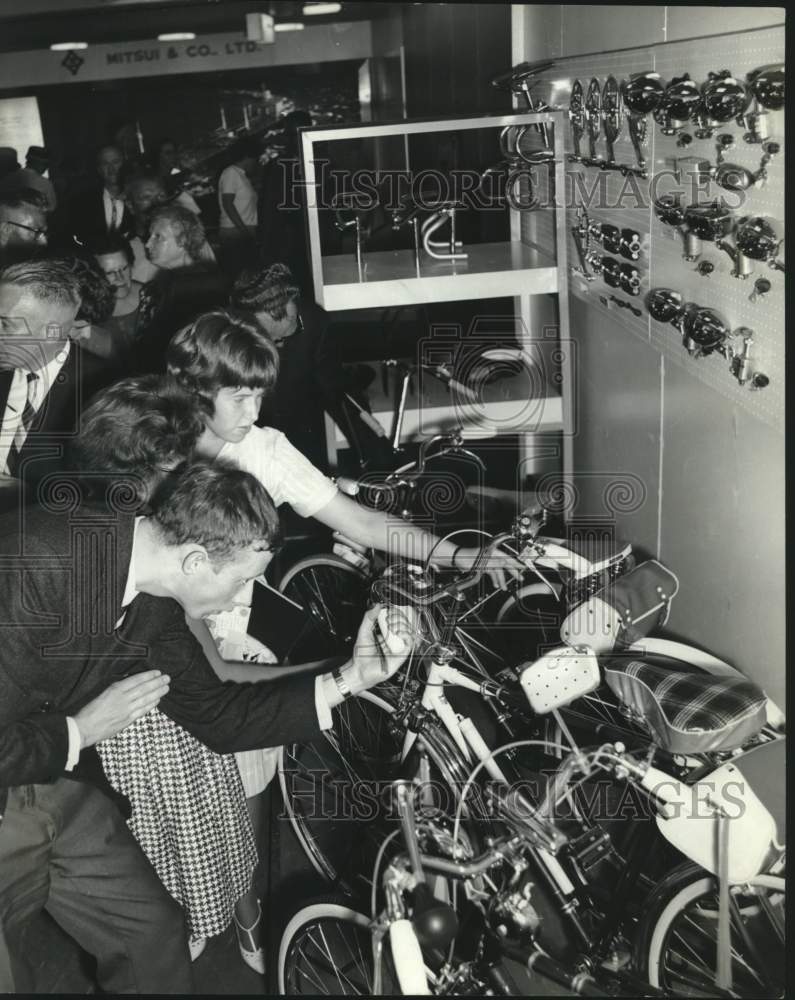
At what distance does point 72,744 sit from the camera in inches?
81.0

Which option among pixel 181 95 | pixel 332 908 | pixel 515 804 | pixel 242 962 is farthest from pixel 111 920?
pixel 181 95

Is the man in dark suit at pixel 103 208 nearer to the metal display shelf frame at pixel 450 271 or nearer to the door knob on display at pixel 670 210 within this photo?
the metal display shelf frame at pixel 450 271

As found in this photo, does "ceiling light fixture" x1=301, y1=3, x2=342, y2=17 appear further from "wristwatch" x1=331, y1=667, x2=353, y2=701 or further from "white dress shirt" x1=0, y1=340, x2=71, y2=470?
"wristwatch" x1=331, y1=667, x2=353, y2=701

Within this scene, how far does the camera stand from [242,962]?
273 cm

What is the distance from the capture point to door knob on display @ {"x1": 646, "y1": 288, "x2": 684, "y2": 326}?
268 centimetres

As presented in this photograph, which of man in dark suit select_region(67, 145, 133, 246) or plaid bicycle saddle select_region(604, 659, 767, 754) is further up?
man in dark suit select_region(67, 145, 133, 246)

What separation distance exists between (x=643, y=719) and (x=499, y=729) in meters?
0.94

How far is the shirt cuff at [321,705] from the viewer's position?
7.37 ft

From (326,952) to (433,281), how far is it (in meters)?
2.33

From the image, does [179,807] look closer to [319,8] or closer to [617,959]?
[617,959]

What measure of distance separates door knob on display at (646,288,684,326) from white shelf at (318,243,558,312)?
100 cm

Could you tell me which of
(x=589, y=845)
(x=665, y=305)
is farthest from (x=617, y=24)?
(x=589, y=845)

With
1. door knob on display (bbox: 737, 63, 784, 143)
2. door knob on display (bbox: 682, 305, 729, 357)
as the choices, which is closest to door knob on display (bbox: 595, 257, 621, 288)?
door knob on display (bbox: 682, 305, 729, 357)

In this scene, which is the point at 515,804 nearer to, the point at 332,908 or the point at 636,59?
the point at 332,908
